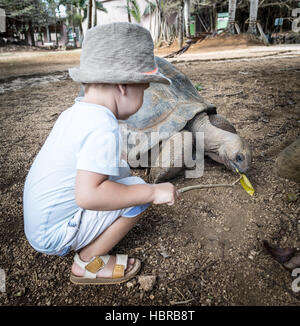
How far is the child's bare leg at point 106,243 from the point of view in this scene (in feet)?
4.08

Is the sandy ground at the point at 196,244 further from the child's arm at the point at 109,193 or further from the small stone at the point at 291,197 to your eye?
the child's arm at the point at 109,193

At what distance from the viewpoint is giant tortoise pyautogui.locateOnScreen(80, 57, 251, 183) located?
2.05 meters

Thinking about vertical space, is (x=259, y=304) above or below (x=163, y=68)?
below

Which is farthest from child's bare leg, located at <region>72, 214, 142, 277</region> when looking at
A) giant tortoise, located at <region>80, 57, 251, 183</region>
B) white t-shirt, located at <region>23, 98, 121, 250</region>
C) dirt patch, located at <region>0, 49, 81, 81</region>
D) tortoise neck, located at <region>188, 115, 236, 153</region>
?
dirt patch, located at <region>0, 49, 81, 81</region>

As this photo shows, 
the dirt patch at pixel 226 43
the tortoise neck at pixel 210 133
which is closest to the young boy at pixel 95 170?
the tortoise neck at pixel 210 133

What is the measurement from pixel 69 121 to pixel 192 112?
1.46 metres

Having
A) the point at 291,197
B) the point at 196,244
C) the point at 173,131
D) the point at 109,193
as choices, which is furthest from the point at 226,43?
the point at 109,193

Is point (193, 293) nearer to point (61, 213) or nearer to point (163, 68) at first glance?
point (61, 213)

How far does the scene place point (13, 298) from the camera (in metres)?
1.22

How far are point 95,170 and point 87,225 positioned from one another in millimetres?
390

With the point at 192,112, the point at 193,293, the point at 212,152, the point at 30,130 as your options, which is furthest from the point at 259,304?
the point at 30,130

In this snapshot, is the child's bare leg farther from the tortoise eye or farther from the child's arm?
the tortoise eye

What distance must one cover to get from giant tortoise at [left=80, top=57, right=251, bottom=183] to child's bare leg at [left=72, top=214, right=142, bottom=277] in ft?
2.71

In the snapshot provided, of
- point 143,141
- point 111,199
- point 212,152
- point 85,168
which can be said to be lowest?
point 212,152
